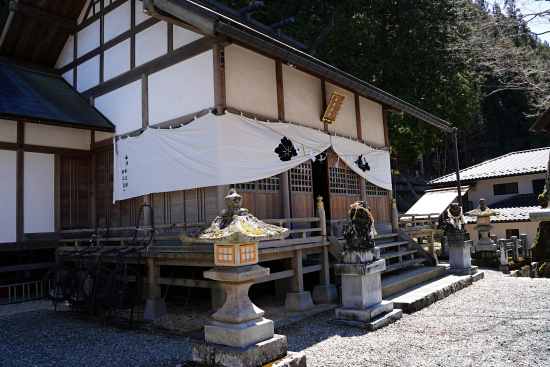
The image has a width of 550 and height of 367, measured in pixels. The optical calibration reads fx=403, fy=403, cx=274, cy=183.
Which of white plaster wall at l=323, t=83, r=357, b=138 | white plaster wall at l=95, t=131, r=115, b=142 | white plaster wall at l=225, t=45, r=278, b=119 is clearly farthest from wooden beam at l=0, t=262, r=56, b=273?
white plaster wall at l=323, t=83, r=357, b=138

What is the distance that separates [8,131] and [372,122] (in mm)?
11078

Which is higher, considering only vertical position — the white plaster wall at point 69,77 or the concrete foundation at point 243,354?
the white plaster wall at point 69,77

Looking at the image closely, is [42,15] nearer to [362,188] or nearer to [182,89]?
[182,89]

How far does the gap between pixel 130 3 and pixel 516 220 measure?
20.2 m

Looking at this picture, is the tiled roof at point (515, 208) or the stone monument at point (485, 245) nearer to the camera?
the stone monument at point (485, 245)

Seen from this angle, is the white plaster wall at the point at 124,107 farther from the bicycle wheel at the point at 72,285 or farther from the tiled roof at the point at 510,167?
the tiled roof at the point at 510,167

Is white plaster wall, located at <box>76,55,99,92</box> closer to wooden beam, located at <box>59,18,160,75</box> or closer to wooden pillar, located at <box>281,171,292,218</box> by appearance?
wooden beam, located at <box>59,18,160,75</box>

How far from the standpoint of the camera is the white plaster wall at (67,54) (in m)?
13.7

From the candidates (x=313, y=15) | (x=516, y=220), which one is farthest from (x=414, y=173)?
(x=313, y=15)

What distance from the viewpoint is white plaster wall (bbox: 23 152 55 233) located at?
1105 cm

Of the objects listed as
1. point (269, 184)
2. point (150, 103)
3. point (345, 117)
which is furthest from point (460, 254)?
point (150, 103)

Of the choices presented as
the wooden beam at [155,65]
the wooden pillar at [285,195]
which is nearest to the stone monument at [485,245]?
the wooden pillar at [285,195]

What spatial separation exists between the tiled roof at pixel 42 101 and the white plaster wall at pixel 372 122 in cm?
790

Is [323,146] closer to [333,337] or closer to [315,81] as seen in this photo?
[315,81]
